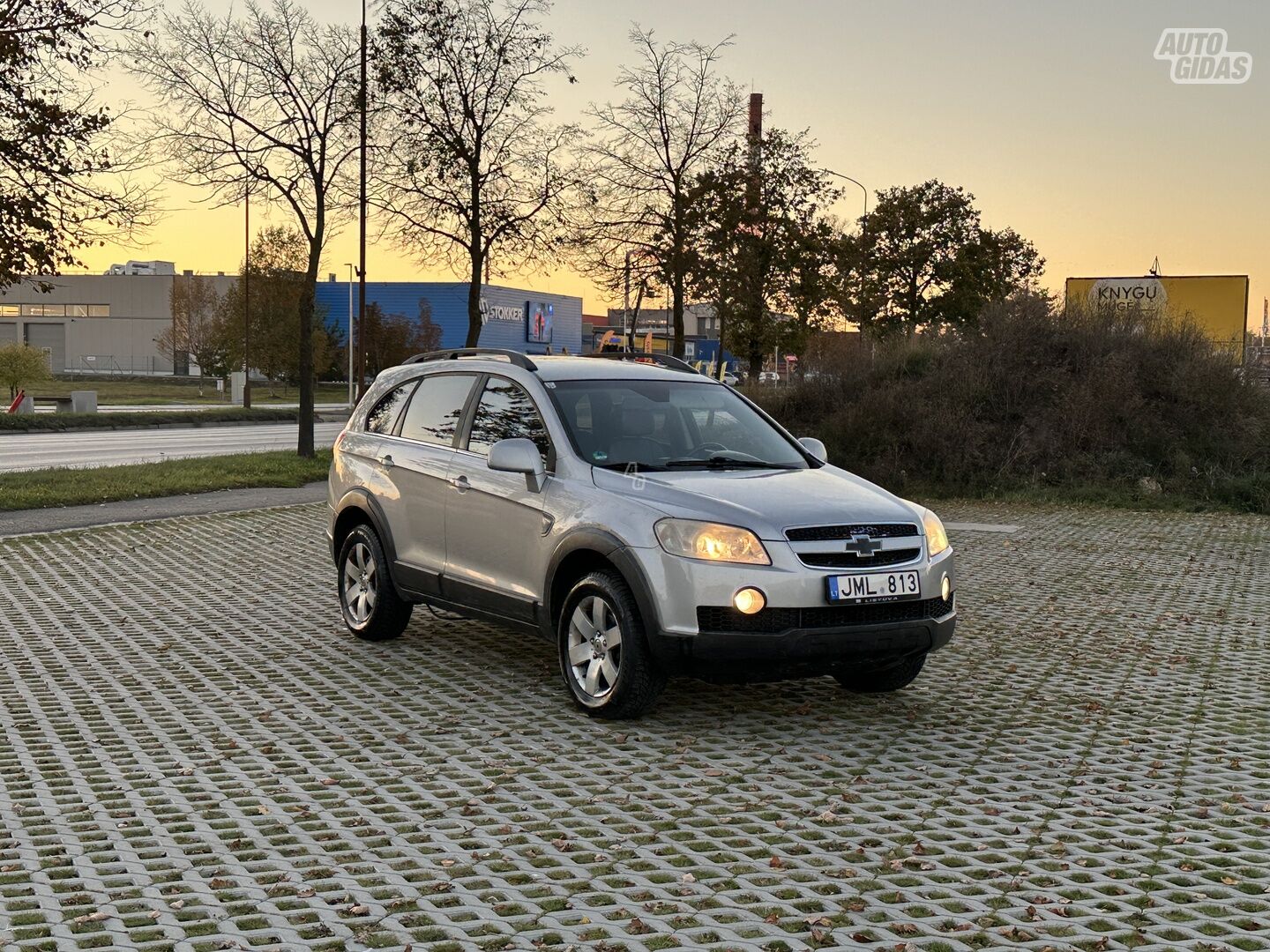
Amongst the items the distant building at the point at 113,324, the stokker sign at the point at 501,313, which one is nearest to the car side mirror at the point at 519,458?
the stokker sign at the point at 501,313

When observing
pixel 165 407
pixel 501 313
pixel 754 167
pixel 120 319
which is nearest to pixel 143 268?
pixel 120 319

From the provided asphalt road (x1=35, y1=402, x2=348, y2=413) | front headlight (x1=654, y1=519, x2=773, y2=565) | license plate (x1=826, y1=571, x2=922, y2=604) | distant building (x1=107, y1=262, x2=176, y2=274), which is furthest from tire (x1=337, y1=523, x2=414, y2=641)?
distant building (x1=107, y1=262, x2=176, y2=274)

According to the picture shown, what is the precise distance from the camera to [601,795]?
579 centimetres

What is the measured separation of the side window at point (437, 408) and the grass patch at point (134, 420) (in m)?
26.9

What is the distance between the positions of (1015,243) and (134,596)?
48.4m

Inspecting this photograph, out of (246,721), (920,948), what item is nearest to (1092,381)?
(246,721)

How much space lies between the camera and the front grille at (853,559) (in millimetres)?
6535

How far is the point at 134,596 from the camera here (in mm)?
10719

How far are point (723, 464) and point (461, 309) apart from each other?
84.3 meters

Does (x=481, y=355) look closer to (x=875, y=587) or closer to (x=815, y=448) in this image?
(x=815, y=448)

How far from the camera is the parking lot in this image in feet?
14.6

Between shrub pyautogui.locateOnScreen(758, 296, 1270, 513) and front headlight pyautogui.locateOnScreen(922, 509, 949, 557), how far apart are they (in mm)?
13825

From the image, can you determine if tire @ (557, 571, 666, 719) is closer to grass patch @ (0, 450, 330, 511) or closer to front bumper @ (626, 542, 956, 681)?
front bumper @ (626, 542, 956, 681)

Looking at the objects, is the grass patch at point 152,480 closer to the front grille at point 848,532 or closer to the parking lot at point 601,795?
the parking lot at point 601,795
